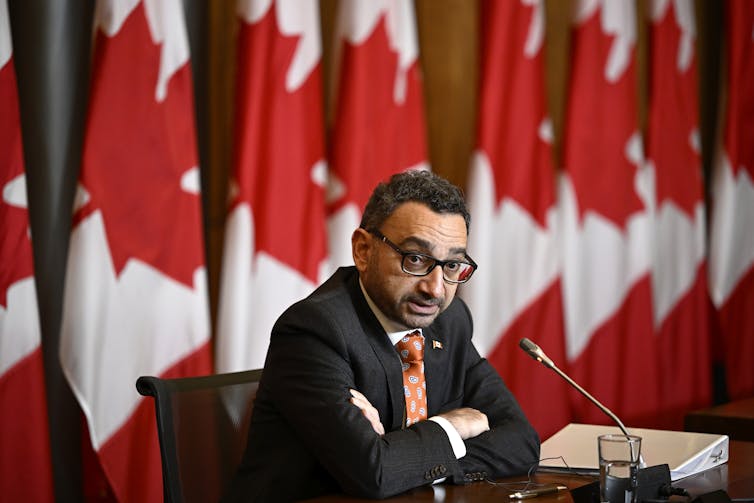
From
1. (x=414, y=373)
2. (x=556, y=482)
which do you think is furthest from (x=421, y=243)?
(x=556, y=482)

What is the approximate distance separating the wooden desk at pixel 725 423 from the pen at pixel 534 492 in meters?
1.65

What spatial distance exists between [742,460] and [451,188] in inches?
39.4

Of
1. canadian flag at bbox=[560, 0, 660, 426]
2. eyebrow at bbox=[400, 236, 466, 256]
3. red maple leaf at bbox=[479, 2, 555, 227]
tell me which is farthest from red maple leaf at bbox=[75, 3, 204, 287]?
canadian flag at bbox=[560, 0, 660, 426]

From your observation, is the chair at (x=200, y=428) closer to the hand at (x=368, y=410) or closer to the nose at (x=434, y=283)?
the hand at (x=368, y=410)

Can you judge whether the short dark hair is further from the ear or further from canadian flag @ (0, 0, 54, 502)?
canadian flag @ (0, 0, 54, 502)

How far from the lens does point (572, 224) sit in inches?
186

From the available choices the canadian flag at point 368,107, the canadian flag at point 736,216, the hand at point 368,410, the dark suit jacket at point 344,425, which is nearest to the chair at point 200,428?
the dark suit jacket at point 344,425

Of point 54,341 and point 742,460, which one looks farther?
point 54,341

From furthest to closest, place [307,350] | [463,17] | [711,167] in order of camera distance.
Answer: [711,167] → [463,17] → [307,350]

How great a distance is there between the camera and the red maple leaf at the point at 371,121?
12.4 feet

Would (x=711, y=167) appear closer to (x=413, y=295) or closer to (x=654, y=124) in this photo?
(x=654, y=124)

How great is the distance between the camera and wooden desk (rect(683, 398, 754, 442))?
3551 millimetres

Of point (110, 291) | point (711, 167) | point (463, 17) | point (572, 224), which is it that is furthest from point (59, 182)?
point (711, 167)

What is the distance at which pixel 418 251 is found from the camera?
248cm
